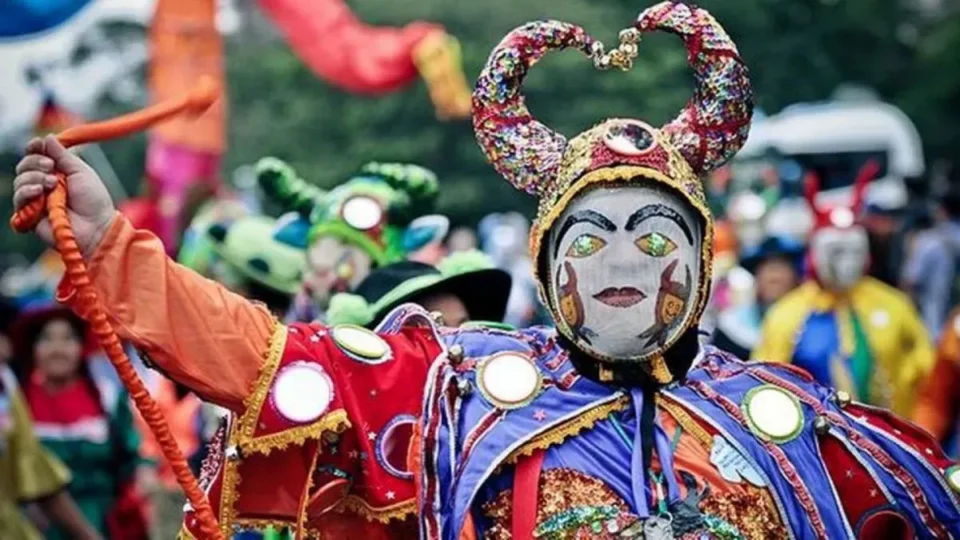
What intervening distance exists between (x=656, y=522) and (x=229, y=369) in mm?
961

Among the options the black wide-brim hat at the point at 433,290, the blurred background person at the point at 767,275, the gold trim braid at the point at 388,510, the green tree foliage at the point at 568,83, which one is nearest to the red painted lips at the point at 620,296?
the gold trim braid at the point at 388,510

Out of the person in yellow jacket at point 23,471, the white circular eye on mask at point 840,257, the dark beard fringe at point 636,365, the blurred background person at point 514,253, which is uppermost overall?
the dark beard fringe at point 636,365

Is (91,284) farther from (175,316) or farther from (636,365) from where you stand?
(636,365)

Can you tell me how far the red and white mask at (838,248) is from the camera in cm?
1093

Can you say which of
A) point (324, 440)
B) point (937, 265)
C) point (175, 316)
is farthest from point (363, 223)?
point (937, 265)

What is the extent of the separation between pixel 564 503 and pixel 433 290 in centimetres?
194

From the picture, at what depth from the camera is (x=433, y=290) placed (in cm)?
702

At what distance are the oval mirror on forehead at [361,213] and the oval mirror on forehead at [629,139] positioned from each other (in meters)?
2.85

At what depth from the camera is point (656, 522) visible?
5.15 m

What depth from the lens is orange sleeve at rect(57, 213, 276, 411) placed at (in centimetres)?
488

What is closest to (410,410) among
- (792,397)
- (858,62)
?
(792,397)

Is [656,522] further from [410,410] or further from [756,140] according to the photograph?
[756,140]

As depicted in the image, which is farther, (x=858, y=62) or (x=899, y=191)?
(x=858, y=62)

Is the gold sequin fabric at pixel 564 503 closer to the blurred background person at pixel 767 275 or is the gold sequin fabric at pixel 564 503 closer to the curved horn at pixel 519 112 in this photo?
the curved horn at pixel 519 112
